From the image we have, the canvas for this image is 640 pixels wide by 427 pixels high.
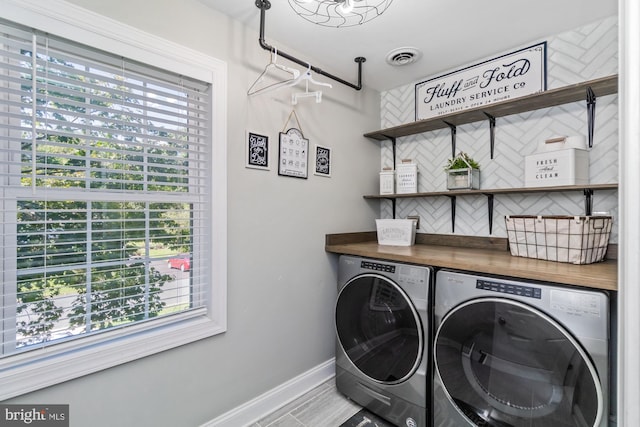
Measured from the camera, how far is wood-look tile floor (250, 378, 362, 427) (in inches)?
69.1

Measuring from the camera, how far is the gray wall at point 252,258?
134 cm

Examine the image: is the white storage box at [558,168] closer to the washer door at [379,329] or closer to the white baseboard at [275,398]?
the washer door at [379,329]

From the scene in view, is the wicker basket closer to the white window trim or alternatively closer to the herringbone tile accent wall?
the herringbone tile accent wall

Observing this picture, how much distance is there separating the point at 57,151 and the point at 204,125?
0.64m

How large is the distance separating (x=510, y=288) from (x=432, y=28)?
1481mm

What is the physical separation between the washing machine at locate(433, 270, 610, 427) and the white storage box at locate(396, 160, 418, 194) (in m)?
0.91

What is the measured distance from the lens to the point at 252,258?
1757 millimetres

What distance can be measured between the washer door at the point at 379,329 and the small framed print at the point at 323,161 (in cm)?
78

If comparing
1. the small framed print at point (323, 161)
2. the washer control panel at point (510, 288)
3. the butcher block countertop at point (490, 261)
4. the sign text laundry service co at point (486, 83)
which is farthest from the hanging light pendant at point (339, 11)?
the washer control panel at point (510, 288)

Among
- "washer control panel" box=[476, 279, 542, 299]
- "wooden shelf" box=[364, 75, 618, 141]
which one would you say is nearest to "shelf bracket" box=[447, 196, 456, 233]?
"wooden shelf" box=[364, 75, 618, 141]

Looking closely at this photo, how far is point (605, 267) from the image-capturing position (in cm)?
135

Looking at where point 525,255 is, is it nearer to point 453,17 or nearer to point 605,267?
point 605,267

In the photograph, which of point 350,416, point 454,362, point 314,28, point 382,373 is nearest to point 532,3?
point 314,28

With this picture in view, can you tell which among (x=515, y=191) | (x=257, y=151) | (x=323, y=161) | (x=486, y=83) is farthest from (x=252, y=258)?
(x=486, y=83)
